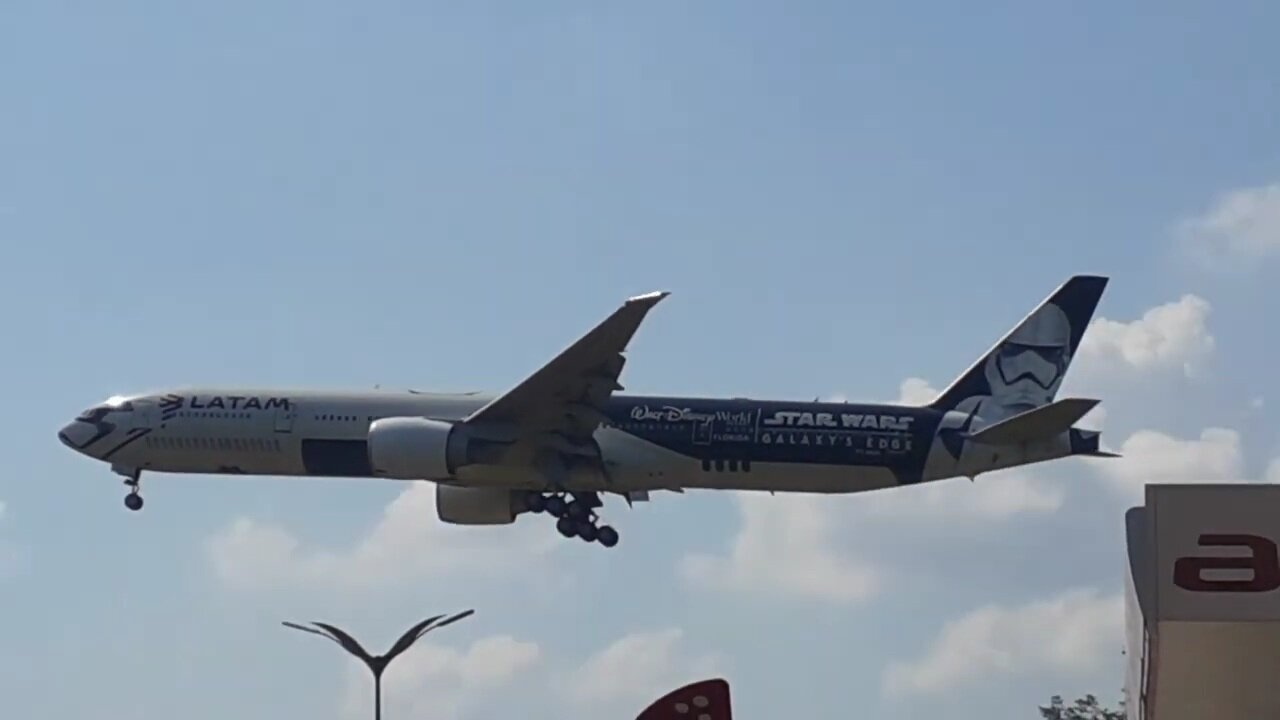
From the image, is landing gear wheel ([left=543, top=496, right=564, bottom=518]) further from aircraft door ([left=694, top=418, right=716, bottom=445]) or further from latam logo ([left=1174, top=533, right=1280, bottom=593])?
latam logo ([left=1174, top=533, right=1280, bottom=593])

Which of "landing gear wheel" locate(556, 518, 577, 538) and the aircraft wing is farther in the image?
"landing gear wheel" locate(556, 518, 577, 538)

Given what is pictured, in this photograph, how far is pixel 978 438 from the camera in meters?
57.0

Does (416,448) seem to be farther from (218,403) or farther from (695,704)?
(695,704)

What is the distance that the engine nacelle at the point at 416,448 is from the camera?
57.8m

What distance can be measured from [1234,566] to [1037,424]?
659 inches

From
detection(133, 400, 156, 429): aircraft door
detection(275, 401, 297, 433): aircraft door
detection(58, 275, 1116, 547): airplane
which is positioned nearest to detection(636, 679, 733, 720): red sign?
detection(58, 275, 1116, 547): airplane

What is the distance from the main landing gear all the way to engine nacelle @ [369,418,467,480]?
4121 millimetres

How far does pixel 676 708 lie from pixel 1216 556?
19450 millimetres

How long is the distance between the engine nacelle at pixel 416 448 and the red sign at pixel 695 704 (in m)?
36.2

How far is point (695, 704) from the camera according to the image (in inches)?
864

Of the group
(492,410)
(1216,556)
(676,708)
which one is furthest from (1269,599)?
(492,410)

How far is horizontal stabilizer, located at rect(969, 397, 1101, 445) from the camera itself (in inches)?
2133

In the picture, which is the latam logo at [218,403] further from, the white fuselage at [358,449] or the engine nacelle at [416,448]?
the engine nacelle at [416,448]

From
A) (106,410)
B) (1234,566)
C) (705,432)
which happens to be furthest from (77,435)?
(1234,566)
